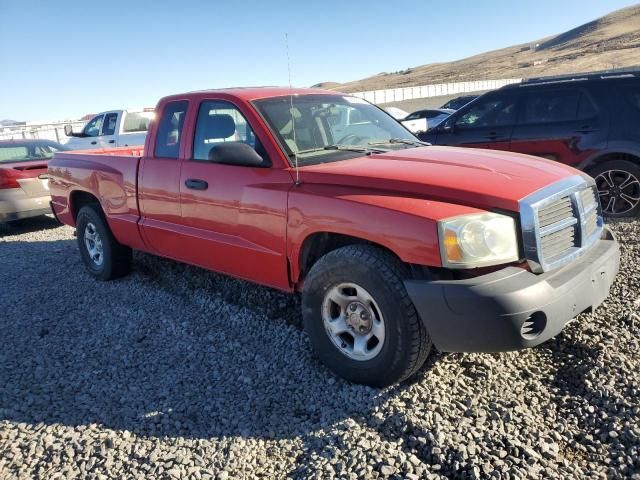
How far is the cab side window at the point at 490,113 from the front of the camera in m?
7.53

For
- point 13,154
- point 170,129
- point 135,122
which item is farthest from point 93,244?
point 135,122

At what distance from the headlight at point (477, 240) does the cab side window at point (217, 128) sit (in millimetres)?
1796

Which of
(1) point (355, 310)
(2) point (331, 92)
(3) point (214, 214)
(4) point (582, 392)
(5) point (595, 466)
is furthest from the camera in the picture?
(2) point (331, 92)

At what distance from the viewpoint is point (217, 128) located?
4309 mm

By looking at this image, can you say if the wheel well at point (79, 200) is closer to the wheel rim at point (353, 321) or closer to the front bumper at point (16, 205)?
the front bumper at point (16, 205)

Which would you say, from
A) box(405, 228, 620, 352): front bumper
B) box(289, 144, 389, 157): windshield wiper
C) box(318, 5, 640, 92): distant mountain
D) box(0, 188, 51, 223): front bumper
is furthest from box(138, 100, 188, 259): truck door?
box(318, 5, 640, 92): distant mountain

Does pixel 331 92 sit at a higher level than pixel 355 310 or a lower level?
higher

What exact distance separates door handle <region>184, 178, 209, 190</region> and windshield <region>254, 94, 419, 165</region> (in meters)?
0.73

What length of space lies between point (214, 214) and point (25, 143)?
24.1 feet

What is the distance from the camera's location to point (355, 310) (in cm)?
327

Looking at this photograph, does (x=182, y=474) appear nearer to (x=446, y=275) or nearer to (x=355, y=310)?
(x=355, y=310)

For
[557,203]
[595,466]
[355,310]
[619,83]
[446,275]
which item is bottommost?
[595,466]

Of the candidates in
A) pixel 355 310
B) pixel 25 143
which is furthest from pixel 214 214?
pixel 25 143

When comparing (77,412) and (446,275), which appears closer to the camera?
(446,275)
